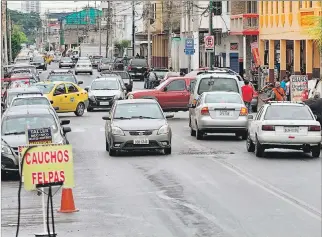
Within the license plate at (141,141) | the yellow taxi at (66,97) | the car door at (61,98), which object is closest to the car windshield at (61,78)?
the yellow taxi at (66,97)

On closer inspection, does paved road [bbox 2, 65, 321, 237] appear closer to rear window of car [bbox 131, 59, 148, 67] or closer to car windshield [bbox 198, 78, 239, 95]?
car windshield [bbox 198, 78, 239, 95]

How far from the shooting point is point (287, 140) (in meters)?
23.3

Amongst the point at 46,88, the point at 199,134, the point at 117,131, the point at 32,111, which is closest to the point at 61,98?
the point at 46,88

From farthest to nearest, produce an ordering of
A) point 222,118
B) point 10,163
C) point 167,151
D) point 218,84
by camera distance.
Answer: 1. point 218,84
2. point 222,118
3. point 167,151
4. point 10,163

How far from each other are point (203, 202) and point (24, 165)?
248 inches

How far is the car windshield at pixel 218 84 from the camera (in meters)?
33.2

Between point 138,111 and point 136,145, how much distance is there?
1.37m

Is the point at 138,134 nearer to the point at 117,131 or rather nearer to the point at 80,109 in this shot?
the point at 117,131

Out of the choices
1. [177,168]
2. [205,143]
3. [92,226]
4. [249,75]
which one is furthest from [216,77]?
[249,75]

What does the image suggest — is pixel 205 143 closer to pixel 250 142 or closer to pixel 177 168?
pixel 250 142

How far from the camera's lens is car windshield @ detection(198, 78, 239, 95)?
33219 mm

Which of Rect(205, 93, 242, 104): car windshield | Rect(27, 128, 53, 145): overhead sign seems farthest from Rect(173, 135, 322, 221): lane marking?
Rect(205, 93, 242, 104): car windshield

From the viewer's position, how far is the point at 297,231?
13203 mm

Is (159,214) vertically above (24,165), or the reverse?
(24,165)
